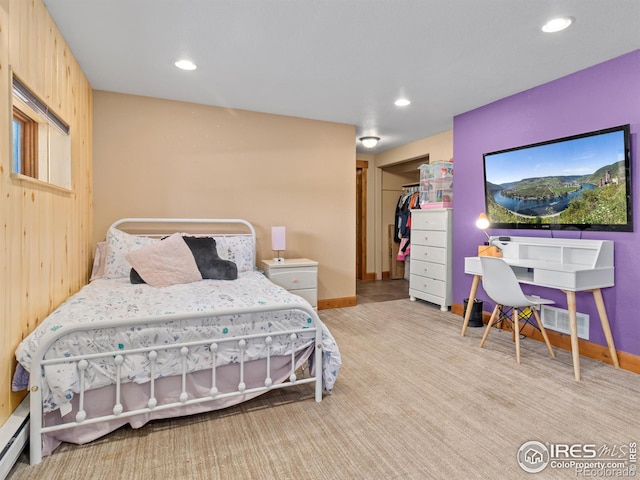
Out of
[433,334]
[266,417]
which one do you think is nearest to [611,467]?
[266,417]

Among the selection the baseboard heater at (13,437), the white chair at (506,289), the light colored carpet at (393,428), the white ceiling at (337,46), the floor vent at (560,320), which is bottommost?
the light colored carpet at (393,428)

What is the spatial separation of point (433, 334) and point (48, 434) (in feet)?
10.2

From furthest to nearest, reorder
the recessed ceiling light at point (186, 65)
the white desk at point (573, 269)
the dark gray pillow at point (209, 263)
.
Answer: the dark gray pillow at point (209, 263), the recessed ceiling light at point (186, 65), the white desk at point (573, 269)

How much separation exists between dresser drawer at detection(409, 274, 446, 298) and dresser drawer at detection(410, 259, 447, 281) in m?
0.05

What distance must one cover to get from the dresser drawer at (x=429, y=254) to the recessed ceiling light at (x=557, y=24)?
2.59 m

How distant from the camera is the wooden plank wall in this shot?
69.6 inches

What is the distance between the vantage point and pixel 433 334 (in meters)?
3.68

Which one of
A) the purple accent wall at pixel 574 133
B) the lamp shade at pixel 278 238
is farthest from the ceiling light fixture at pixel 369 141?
the lamp shade at pixel 278 238

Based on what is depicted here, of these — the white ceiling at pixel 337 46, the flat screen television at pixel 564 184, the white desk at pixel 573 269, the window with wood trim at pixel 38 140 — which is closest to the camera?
the window with wood trim at pixel 38 140

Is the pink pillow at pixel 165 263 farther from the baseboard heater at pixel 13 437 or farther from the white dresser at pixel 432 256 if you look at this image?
the white dresser at pixel 432 256

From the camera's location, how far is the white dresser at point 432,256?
14.9 feet

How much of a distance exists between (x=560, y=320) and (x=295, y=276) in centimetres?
254

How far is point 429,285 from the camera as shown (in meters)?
4.84

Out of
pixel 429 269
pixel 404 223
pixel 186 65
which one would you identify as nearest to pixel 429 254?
pixel 429 269
